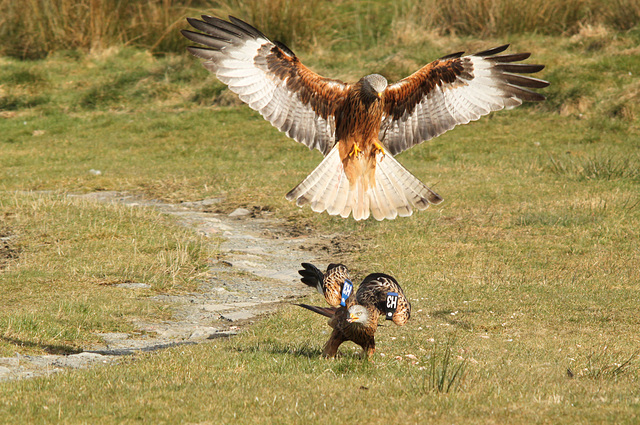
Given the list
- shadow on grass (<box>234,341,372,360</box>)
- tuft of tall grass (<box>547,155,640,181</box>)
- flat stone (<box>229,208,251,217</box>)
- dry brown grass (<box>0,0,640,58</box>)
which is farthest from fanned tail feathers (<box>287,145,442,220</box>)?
dry brown grass (<box>0,0,640,58</box>)

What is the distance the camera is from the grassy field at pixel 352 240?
5000 millimetres

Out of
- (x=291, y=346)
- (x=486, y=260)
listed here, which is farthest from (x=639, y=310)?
(x=291, y=346)

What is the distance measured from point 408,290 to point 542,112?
425 inches

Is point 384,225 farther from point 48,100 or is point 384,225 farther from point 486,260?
point 48,100

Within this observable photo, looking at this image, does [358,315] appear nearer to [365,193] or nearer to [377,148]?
[365,193]

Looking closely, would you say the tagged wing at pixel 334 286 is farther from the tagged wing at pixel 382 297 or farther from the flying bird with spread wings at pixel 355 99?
the flying bird with spread wings at pixel 355 99

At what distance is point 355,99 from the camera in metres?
7.15

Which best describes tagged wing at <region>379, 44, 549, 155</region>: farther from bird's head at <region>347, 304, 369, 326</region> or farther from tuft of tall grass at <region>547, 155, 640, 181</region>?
tuft of tall grass at <region>547, 155, 640, 181</region>

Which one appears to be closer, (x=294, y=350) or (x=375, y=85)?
(x=294, y=350)

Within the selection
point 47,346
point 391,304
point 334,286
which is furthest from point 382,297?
point 47,346

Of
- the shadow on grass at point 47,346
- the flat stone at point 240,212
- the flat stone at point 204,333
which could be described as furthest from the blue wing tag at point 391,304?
the flat stone at point 240,212

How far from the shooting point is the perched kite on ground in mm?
5570

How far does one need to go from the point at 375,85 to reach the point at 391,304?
7.12ft

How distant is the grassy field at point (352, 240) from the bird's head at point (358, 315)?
1.18ft
